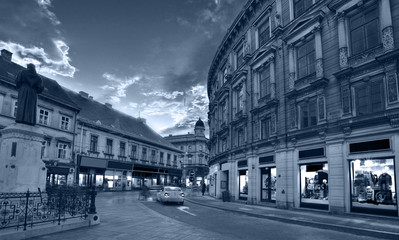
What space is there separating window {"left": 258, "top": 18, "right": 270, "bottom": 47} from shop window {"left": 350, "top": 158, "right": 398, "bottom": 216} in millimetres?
12713

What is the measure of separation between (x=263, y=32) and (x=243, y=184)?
1372cm

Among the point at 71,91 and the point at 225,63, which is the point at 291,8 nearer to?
the point at 225,63

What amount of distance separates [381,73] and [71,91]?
43.6m

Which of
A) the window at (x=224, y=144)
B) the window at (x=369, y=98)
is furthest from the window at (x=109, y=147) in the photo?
the window at (x=369, y=98)

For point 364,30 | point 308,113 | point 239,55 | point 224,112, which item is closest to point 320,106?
point 308,113

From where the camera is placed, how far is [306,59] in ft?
63.3

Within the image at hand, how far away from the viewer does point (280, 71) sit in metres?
21.2

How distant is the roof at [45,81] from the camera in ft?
93.5

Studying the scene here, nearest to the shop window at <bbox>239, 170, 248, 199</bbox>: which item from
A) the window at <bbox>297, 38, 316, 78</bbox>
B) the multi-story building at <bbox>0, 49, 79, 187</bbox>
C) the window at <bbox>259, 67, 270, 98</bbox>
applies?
the window at <bbox>259, 67, 270, 98</bbox>

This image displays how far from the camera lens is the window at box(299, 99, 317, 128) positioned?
59.6ft

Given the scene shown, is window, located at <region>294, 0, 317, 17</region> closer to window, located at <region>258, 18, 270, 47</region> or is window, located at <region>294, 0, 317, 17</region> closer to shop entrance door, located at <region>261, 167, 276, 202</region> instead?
window, located at <region>258, 18, 270, 47</region>

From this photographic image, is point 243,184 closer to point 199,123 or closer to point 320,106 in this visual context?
point 320,106

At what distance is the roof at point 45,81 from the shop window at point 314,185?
2788cm

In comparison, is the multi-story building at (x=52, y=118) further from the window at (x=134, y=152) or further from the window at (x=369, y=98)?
the window at (x=369, y=98)
